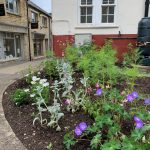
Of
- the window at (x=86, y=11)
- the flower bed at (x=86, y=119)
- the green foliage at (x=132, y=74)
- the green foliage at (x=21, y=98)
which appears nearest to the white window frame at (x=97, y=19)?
the window at (x=86, y=11)

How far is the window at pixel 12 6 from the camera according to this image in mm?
16078

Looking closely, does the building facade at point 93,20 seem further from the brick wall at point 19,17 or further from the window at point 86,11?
the brick wall at point 19,17

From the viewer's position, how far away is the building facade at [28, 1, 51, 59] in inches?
800

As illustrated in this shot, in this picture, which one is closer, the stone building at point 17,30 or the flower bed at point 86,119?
the flower bed at point 86,119

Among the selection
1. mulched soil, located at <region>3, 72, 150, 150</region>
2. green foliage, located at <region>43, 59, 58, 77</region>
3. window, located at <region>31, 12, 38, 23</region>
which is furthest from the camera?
window, located at <region>31, 12, 38, 23</region>

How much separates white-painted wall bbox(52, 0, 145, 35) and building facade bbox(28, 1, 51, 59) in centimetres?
1089

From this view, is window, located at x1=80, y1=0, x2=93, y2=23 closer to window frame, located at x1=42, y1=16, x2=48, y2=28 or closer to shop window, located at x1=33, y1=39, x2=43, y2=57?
shop window, located at x1=33, y1=39, x2=43, y2=57

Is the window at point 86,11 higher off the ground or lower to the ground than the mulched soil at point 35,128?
higher

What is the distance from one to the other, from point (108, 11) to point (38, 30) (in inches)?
601

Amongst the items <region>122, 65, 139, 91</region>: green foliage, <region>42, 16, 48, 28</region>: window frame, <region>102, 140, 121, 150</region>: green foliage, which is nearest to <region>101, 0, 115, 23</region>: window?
<region>122, 65, 139, 91</region>: green foliage

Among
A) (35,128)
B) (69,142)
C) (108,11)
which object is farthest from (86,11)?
(69,142)

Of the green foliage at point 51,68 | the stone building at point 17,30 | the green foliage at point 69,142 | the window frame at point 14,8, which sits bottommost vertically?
the green foliage at point 69,142

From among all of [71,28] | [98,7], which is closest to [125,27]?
[98,7]

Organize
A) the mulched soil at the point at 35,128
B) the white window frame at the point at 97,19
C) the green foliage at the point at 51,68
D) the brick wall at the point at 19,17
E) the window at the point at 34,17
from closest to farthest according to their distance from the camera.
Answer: the mulched soil at the point at 35,128 → the green foliage at the point at 51,68 → the white window frame at the point at 97,19 → the brick wall at the point at 19,17 → the window at the point at 34,17
